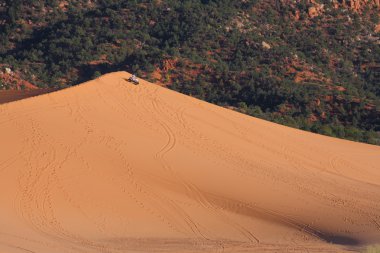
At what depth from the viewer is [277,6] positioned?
167ft

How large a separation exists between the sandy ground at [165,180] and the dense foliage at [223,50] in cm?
1237

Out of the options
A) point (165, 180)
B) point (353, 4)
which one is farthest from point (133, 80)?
point (353, 4)

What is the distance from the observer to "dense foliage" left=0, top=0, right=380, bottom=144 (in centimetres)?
3988

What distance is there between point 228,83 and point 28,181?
24960 millimetres

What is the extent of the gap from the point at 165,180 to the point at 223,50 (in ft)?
90.3

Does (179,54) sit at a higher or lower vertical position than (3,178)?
lower

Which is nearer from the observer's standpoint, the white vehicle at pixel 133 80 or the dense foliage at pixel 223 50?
the white vehicle at pixel 133 80

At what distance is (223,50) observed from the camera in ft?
150

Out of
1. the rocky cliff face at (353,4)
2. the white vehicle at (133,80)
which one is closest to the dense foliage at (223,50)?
the rocky cliff face at (353,4)

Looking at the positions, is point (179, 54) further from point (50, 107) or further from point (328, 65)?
point (50, 107)

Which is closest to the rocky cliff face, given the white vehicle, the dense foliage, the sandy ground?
the dense foliage

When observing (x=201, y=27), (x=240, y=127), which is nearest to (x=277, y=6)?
(x=201, y=27)

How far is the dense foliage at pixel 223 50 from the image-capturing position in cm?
3988

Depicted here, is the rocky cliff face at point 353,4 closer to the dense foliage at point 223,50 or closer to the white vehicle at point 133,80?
the dense foliage at point 223,50
